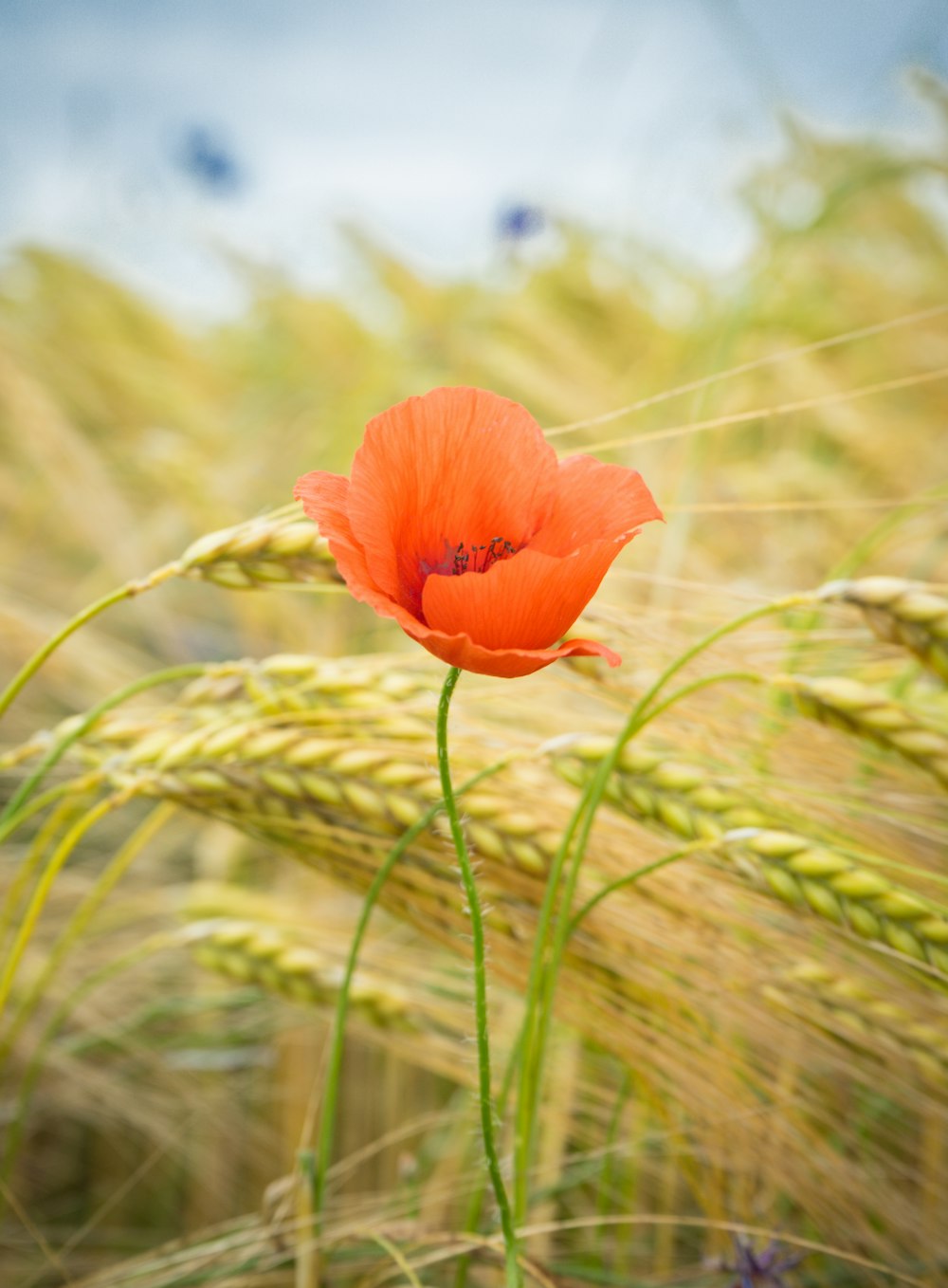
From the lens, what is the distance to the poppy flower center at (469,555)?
348mm

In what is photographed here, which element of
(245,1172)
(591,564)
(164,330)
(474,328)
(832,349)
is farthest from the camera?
(164,330)

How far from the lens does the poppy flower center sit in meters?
0.35

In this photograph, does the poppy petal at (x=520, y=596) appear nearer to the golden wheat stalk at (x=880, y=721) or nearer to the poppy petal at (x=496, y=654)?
the poppy petal at (x=496, y=654)

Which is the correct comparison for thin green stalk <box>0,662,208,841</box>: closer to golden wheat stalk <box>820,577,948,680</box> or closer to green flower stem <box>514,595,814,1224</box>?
green flower stem <box>514,595,814,1224</box>

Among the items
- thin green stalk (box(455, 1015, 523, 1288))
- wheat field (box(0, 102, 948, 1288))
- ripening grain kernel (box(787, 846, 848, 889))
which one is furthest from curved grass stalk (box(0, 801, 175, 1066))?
ripening grain kernel (box(787, 846, 848, 889))

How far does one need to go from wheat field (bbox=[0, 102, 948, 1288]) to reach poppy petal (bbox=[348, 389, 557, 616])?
0.13 meters

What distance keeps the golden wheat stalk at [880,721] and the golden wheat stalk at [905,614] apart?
0.03m

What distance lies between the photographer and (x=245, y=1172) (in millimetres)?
890

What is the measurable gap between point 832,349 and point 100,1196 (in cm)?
189

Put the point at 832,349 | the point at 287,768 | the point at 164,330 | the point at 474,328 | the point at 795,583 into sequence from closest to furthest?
1. the point at 287,768
2. the point at 795,583
3. the point at 474,328
4. the point at 832,349
5. the point at 164,330

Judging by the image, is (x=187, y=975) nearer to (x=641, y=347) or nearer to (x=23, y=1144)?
(x=23, y=1144)

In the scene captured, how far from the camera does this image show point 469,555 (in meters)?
0.35

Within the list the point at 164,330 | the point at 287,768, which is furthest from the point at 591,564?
the point at 164,330

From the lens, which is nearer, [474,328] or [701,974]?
[701,974]
